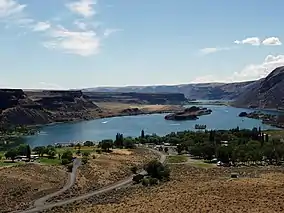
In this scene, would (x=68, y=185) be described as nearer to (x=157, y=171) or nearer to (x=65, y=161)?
(x=65, y=161)

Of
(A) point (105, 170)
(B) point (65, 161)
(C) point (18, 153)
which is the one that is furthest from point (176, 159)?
(C) point (18, 153)

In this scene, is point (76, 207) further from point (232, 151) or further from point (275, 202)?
point (232, 151)

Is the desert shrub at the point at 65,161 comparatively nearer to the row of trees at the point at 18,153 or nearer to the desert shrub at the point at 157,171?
the row of trees at the point at 18,153

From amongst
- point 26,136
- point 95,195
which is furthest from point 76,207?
point 26,136

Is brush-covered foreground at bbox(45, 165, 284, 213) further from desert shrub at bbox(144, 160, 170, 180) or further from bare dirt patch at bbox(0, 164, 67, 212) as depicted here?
bare dirt patch at bbox(0, 164, 67, 212)

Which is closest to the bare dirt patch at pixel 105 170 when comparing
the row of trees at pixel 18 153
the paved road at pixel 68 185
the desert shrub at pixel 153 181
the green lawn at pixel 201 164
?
the paved road at pixel 68 185

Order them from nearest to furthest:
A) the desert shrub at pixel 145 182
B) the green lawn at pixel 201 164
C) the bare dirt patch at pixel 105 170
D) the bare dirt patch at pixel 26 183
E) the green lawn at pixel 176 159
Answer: the bare dirt patch at pixel 26 183
the bare dirt patch at pixel 105 170
the desert shrub at pixel 145 182
the green lawn at pixel 201 164
the green lawn at pixel 176 159
